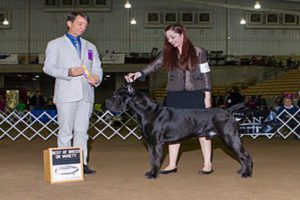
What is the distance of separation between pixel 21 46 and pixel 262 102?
14018 millimetres

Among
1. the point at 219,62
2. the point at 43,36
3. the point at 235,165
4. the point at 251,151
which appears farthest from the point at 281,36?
the point at 235,165

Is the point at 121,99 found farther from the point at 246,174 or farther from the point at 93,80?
the point at 246,174

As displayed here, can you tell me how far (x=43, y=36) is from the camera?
77.7 ft

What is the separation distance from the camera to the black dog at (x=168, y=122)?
3.84m

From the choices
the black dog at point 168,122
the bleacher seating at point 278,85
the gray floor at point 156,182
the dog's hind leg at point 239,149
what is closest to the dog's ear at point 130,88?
the black dog at point 168,122

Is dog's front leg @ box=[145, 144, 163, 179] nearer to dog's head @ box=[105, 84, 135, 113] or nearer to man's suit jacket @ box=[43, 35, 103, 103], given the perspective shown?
dog's head @ box=[105, 84, 135, 113]

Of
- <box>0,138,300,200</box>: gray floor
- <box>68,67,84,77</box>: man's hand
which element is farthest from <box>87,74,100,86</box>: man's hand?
<box>0,138,300,200</box>: gray floor

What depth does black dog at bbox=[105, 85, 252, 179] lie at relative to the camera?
384cm

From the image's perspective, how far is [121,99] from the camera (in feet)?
12.7

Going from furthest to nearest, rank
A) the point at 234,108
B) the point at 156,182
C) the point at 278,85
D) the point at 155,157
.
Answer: the point at 278,85
the point at 234,108
the point at 155,157
the point at 156,182

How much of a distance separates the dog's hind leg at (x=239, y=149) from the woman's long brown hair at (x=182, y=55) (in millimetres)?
619

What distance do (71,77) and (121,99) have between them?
1.35ft

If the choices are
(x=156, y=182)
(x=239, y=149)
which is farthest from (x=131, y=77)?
(x=239, y=149)

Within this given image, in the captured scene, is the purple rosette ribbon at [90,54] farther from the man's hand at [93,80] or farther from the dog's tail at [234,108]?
the dog's tail at [234,108]
